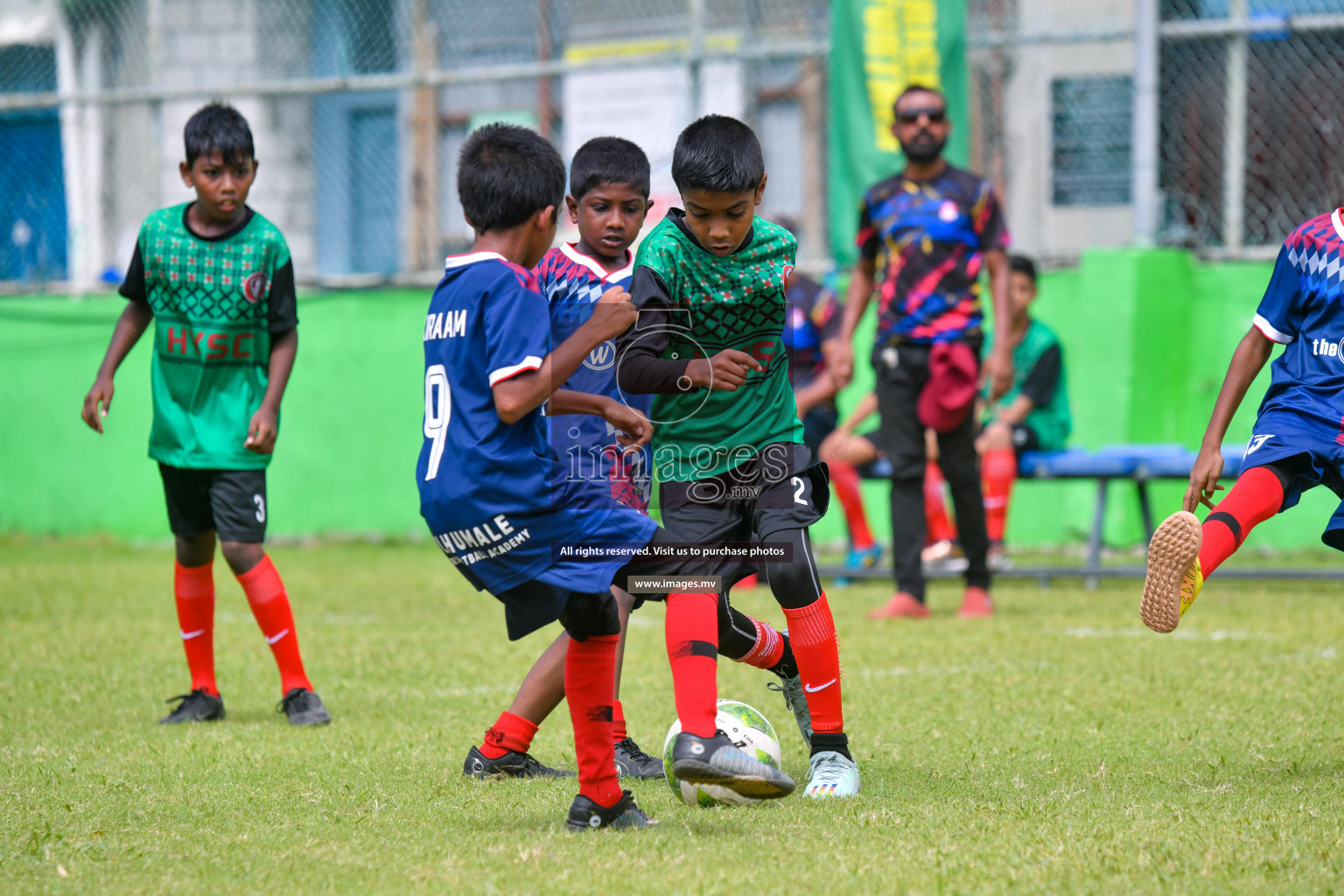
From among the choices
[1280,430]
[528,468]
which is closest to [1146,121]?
[1280,430]

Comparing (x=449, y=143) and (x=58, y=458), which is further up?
(x=449, y=143)

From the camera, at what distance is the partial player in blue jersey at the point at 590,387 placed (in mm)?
3939

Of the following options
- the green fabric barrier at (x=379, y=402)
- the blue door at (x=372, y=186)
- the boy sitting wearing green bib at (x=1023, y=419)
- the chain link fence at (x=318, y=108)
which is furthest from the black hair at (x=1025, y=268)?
the blue door at (x=372, y=186)

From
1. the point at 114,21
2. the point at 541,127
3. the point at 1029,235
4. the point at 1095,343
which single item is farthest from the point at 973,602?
the point at 114,21

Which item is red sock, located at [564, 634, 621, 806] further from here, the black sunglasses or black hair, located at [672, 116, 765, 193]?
the black sunglasses

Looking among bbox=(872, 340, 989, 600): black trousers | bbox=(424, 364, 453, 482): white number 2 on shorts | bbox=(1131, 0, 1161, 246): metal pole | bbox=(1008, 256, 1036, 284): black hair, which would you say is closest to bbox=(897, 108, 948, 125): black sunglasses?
bbox=(872, 340, 989, 600): black trousers

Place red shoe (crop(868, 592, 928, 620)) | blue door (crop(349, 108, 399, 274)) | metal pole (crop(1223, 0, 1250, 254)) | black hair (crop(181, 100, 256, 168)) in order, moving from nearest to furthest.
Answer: black hair (crop(181, 100, 256, 168)), red shoe (crop(868, 592, 928, 620)), metal pole (crop(1223, 0, 1250, 254)), blue door (crop(349, 108, 399, 274))

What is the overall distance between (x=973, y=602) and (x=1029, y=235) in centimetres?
400

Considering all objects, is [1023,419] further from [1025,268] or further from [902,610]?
[902,610]

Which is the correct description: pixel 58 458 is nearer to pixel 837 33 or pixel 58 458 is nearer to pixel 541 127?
pixel 541 127

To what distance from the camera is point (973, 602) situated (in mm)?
7070

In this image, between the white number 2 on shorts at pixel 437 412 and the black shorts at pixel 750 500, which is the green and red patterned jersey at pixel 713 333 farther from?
the white number 2 on shorts at pixel 437 412

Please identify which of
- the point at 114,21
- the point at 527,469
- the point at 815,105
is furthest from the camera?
the point at 114,21

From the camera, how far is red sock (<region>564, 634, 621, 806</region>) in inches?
127
